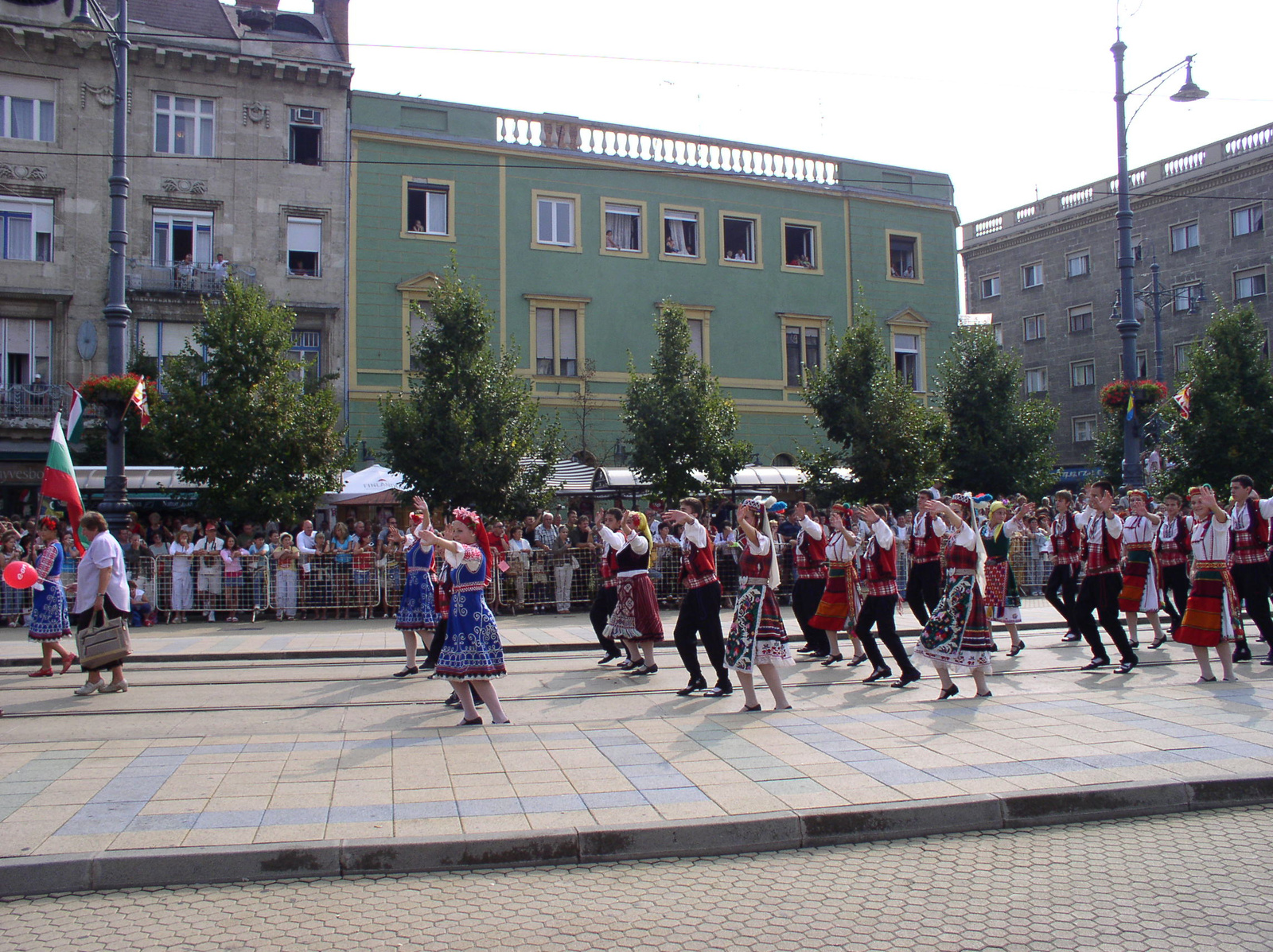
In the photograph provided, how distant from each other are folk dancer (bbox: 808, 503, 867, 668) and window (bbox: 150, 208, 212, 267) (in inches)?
879

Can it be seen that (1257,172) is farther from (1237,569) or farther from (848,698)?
(848,698)

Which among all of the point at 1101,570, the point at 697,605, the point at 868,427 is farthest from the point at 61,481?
the point at 868,427

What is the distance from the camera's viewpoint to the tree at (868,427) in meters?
23.8

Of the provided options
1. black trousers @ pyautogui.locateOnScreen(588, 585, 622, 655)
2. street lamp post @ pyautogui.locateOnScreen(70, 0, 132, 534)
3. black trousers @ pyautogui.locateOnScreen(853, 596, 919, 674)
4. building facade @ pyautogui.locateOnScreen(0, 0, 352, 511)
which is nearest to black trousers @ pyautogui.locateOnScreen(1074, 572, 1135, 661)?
black trousers @ pyautogui.locateOnScreen(853, 596, 919, 674)

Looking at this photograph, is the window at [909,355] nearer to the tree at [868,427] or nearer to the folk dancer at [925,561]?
the tree at [868,427]

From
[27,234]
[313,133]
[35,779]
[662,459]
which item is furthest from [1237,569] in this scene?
[27,234]

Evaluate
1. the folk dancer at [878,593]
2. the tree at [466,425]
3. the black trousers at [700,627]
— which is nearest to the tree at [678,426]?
the tree at [466,425]

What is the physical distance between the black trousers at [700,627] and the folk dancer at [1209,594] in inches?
176

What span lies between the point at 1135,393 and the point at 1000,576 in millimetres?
8299

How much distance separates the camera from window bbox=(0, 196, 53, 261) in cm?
2772

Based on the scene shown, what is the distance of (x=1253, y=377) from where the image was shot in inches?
1131

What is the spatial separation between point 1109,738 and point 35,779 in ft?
23.7

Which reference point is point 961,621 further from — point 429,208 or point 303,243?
point 303,243

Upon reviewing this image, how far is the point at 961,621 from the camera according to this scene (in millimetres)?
9297
